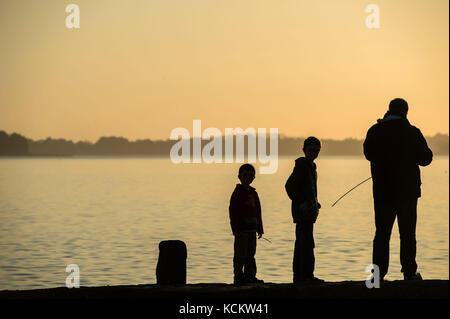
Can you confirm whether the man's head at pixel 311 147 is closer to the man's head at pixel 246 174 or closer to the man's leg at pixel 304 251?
the man's head at pixel 246 174

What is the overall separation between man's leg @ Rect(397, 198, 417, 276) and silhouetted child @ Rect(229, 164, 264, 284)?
6.50 ft

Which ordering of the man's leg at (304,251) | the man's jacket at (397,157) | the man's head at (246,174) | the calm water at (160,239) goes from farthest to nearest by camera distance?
the calm water at (160,239) < the man's head at (246,174) < the man's leg at (304,251) < the man's jacket at (397,157)

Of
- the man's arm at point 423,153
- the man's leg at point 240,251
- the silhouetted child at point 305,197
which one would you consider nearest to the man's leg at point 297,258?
the silhouetted child at point 305,197

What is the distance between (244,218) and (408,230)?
2206 mm

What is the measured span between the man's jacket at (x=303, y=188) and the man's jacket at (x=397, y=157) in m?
0.82

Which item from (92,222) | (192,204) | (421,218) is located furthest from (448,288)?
(192,204)

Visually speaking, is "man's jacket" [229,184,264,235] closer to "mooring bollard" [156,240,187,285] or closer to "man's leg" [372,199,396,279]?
"mooring bollard" [156,240,187,285]

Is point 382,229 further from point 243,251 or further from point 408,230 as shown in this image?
point 243,251

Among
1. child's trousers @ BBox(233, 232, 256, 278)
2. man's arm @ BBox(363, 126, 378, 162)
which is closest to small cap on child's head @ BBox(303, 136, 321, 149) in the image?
man's arm @ BBox(363, 126, 378, 162)

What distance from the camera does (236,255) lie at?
12297mm

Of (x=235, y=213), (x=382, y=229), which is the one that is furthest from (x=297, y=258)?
(x=382, y=229)

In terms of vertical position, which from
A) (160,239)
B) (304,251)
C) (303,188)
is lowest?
(160,239)

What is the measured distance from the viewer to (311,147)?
39.2ft

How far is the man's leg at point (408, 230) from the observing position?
38.5 ft
